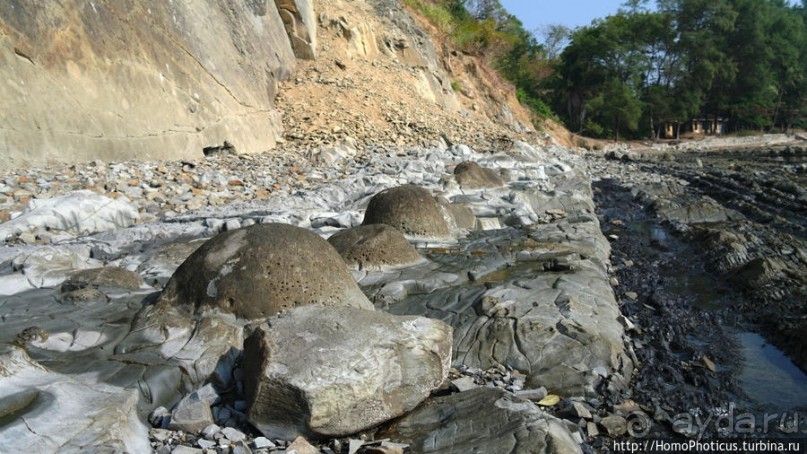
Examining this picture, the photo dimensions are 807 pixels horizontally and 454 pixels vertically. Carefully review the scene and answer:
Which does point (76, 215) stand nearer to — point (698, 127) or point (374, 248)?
point (374, 248)

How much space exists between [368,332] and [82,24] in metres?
8.09

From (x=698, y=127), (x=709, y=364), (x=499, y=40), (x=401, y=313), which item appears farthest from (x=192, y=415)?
(x=698, y=127)

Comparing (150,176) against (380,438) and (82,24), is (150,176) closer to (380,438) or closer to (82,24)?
(82,24)

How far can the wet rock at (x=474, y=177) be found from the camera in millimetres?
10820

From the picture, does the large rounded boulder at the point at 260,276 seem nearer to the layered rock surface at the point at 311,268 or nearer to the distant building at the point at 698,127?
the layered rock surface at the point at 311,268

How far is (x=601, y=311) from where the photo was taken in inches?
189

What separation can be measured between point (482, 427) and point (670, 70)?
4106 centimetres

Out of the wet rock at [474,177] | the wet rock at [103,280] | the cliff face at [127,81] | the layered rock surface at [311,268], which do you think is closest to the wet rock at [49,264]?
the layered rock surface at [311,268]

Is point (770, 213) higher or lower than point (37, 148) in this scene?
lower

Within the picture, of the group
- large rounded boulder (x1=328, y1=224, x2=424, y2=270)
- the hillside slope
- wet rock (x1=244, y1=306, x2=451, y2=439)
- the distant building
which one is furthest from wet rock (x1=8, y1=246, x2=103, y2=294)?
the distant building

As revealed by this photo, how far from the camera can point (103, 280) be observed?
499 cm

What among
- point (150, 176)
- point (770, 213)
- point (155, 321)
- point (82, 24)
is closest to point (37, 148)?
point (150, 176)

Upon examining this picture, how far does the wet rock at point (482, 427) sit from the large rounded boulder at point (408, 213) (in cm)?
388

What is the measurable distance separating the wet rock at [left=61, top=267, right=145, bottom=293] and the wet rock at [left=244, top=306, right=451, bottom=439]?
2170 mm
